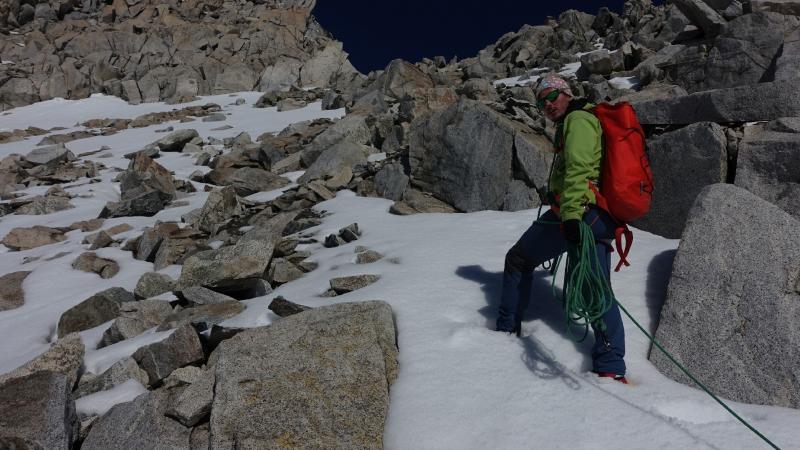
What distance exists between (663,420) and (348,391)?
2330 millimetres

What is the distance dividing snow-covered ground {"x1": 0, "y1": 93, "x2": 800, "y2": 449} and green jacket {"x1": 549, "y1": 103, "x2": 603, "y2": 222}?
4.54 feet

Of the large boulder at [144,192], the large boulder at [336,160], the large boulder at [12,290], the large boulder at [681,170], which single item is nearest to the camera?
the large boulder at [681,170]

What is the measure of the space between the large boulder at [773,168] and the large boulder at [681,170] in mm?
235

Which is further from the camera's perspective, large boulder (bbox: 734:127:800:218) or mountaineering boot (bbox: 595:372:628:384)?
large boulder (bbox: 734:127:800:218)

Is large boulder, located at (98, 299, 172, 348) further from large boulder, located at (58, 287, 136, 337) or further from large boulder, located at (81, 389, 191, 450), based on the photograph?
large boulder, located at (81, 389, 191, 450)

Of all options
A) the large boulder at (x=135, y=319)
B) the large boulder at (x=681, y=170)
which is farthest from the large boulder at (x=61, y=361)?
the large boulder at (x=681, y=170)

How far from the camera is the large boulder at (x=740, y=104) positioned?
608 cm

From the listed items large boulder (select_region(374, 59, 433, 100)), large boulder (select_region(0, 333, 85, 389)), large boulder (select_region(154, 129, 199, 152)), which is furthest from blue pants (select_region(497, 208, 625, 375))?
large boulder (select_region(374, 59, 433, 100))

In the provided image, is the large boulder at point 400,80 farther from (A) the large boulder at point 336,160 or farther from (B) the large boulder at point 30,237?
(B) the large boulder at point 30,237

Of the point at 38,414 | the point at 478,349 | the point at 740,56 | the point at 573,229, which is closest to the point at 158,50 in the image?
the point at 740,56

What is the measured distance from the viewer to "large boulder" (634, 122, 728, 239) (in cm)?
569

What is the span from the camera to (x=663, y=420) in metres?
3.12

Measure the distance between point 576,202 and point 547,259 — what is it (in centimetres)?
86

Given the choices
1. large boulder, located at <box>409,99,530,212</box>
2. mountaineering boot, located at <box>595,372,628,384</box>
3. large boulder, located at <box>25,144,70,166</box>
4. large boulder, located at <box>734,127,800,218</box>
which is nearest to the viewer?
mountaineering boot, located at <box>595,372,628,384</box>
